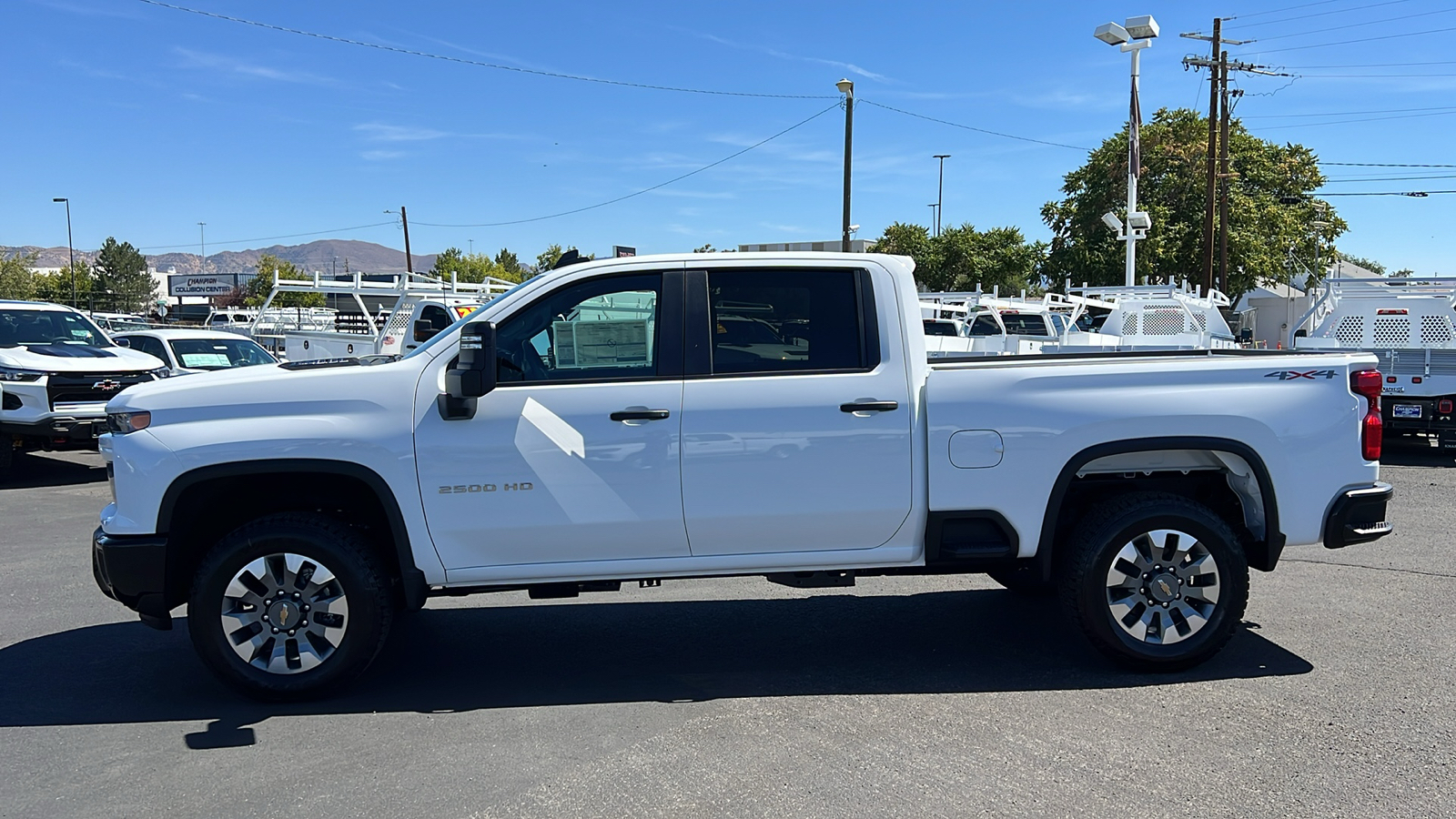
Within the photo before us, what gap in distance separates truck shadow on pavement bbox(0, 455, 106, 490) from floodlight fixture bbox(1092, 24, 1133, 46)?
17.5m

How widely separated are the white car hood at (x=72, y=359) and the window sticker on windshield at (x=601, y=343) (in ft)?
30.7

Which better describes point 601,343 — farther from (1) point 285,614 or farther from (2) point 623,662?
(1) point 285,614

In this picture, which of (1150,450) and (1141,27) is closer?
(1150,450)

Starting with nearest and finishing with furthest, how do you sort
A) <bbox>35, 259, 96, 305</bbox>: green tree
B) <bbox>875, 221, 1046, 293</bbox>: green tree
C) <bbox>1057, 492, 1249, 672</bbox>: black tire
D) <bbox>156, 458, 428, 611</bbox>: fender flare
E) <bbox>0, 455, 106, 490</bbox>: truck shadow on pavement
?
1. <bbox>156, 458, 428, 611</bbox>: fender flare
2. <bbox>1057, 492, 1249, 672</bbox>: black tire
3. <bbox>0, 455, 106, 490</bbox>: truck shadow on pavement
4. <bbox>875, 221, 1046, 293</bbox>: green tree
5. <bbox>35, 259, 96, 305</bbox>: green tree

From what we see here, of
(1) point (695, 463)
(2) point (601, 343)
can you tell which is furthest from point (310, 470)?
(1) point (695, 463)

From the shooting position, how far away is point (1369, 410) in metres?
5.25

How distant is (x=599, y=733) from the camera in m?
4.59

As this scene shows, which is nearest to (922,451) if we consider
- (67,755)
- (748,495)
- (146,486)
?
(748,495)

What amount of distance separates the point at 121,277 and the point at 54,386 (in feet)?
Result: 318

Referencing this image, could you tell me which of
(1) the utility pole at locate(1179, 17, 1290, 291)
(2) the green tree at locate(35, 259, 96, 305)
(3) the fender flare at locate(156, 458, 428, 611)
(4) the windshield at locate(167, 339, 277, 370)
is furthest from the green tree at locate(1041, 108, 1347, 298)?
(2) the green tree at locate(35, 259, 96, 305)

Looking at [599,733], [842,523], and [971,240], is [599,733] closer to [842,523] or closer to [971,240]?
[842,523]

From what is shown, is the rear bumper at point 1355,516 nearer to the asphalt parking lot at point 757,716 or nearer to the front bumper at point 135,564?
the asphalt parking lot at point 757,716

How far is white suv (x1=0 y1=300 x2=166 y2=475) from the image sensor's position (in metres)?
11.7

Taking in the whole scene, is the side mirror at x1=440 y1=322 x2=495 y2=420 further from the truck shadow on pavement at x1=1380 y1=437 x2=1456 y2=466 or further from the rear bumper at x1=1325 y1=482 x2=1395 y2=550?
the truck shadow on pavement at x1=1380 y1=437 x2=1456 y2=466
